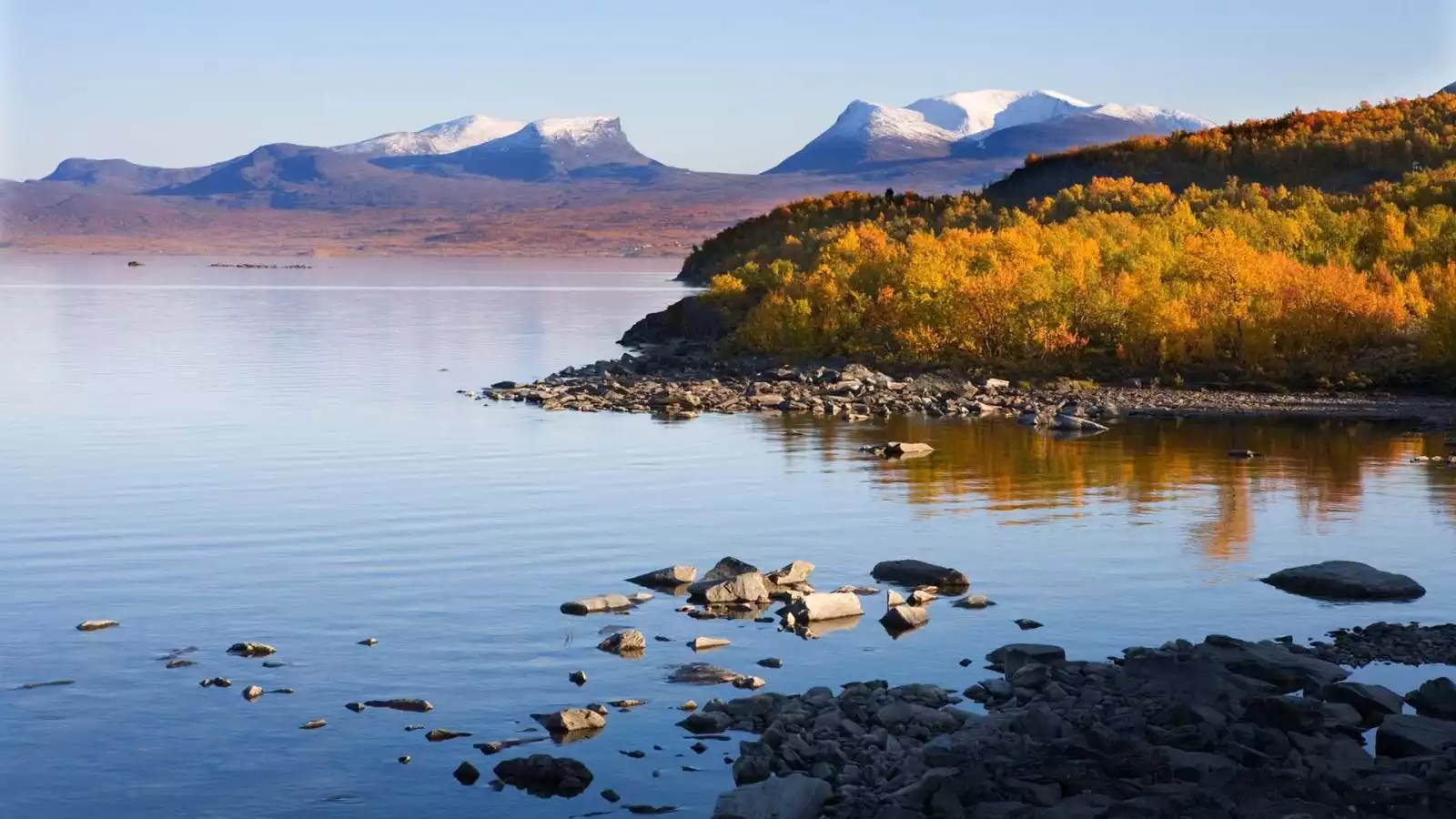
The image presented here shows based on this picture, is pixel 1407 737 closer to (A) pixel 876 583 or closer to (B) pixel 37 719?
(A) pixel 876 583

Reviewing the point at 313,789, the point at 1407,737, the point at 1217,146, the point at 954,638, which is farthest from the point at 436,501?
the point at 1217,146

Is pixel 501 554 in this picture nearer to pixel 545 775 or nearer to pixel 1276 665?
pixel 545 775

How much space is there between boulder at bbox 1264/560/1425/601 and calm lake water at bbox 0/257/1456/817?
324mm

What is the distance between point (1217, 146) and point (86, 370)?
4769 cm

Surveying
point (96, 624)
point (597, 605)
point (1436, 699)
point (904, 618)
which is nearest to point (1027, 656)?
point (904, 618)

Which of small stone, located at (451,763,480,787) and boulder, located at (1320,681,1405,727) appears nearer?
small stone, located at (451,763,480,787)

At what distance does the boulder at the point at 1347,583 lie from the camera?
710 inches

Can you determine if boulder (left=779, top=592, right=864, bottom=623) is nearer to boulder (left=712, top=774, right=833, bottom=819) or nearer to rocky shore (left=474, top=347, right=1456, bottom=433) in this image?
boulder (left=712, top=774, right=833, bottom=819)

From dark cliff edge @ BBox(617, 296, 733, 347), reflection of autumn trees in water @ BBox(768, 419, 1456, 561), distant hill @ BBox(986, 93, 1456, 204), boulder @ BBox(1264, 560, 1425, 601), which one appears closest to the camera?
boulder @ BBox(1264, 560, 1425, 601)

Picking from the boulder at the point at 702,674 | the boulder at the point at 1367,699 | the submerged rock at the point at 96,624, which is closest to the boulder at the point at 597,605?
the boulder at the point at 702,674

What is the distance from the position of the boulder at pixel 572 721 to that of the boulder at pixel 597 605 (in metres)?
3.78

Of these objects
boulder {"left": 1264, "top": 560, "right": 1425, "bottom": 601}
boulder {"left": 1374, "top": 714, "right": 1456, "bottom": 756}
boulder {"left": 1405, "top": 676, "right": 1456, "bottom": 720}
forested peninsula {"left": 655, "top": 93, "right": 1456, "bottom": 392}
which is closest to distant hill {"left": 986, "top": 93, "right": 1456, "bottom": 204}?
forested peninsula {"left": 655, "top": 93, "right": 1456, "bottom": 392}

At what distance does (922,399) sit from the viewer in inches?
1545

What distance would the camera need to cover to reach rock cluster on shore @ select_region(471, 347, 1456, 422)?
1446 inches
